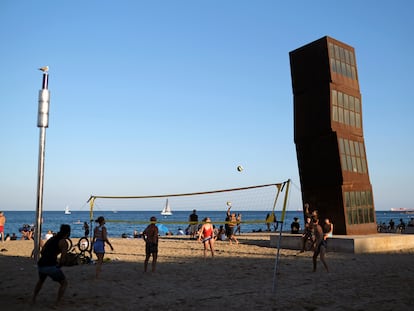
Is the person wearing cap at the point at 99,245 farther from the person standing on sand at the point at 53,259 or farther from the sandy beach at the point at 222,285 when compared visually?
the person standing on sand at the point at 53,259

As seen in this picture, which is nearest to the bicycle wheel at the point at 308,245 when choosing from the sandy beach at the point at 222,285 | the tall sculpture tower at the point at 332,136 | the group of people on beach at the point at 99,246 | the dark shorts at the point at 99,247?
the group of people on beach at the point at 99,246

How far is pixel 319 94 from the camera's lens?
20.8 meters

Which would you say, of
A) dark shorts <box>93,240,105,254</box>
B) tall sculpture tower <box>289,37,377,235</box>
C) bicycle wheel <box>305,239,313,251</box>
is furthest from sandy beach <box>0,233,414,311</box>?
tall sculpture tower <box>289,37,377,235</box>

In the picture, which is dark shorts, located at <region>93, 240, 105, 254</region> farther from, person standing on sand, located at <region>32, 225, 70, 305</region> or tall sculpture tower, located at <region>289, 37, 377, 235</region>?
tall sculpture tower, located at <region>289, 37, 377, 235</region>

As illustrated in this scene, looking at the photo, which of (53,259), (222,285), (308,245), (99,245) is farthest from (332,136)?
(53,259)

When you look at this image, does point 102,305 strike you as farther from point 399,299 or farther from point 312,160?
point 312,160

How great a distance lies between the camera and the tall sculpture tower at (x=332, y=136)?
20.0 meters

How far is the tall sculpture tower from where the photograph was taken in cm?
1995

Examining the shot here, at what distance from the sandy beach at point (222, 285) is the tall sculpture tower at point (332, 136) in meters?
4.26

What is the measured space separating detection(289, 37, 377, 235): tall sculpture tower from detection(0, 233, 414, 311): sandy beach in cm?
426

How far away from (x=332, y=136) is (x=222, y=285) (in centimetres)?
1163

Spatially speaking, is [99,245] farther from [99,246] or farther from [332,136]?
[332,136]

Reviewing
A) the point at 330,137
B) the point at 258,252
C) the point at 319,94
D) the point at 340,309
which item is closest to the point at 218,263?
the point at 258,252

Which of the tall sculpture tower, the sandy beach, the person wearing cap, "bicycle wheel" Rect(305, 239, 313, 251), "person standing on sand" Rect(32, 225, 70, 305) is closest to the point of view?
"person standing on sand" Rect(32, 225, 70, 305)
